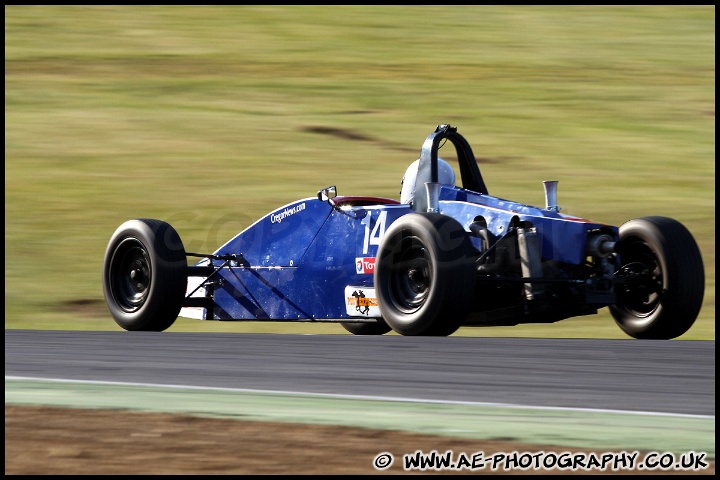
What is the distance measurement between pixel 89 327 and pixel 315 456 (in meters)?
9.59

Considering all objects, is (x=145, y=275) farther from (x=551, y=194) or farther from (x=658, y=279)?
(x=658, y=279)

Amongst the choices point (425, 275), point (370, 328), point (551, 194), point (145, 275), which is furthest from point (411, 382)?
point (370, 328)

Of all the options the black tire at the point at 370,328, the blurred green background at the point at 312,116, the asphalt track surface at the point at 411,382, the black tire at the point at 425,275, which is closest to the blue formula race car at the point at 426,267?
the black tire at the point at 425,275

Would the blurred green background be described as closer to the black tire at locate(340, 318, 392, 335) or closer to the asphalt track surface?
the black tire at locate(340, 318, 392, 335)

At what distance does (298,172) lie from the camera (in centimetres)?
2022


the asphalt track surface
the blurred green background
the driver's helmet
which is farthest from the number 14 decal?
the blurred green background

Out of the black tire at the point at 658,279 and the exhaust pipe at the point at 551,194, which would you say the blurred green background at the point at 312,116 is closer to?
the exhaust pipe at the point at 551,194

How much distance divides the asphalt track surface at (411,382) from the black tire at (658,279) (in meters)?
0.53

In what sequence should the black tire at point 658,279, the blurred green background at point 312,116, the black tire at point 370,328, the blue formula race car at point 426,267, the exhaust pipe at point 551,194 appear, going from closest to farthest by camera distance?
1. the blue formula race car at point 426,267
2. the black tire at point 658,279
3. the exhaust pipe at point 551,194
4. the black tire at point 370,328
5. the blurred green background at point 312,116

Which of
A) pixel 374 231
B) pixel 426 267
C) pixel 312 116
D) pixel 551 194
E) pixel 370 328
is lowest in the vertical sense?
pixel 370 328

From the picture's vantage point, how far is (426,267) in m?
10.1

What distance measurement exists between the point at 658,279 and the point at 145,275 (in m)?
4.44

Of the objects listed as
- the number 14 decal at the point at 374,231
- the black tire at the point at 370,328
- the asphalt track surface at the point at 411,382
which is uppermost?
the number 14 decal at the point at 374,231

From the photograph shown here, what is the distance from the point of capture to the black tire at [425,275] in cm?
961
